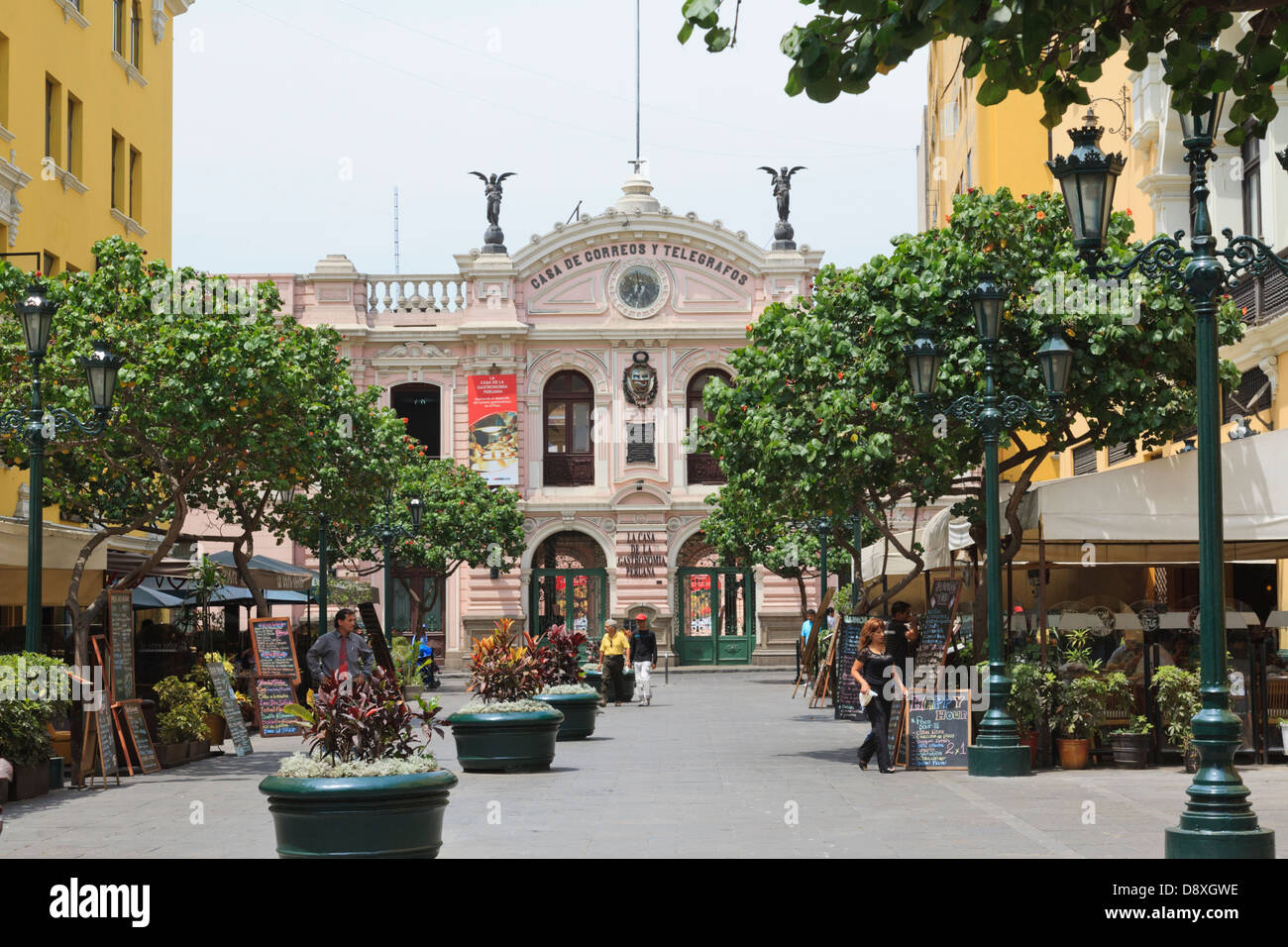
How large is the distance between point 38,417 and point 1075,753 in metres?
10.6

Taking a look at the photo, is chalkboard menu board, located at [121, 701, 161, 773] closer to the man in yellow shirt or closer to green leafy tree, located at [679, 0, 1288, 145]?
green leafy tree, located at [679, 0, 1288, 145]

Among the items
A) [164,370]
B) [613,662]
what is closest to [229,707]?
[164,370]

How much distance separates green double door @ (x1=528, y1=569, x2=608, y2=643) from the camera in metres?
46.8

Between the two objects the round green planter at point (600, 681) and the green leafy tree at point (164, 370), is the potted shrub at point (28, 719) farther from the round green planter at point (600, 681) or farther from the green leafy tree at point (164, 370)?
the round green planter at point (600, 681)

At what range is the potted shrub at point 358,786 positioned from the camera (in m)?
9.38

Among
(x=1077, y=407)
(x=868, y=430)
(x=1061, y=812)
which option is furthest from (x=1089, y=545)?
(x=1061, y=812)

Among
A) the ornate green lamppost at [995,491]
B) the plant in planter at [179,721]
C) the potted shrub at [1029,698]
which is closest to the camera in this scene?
the ornate green lamppost at [995,491]

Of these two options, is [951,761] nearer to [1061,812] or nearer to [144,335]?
[1061,812]

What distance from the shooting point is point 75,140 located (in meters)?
27.7

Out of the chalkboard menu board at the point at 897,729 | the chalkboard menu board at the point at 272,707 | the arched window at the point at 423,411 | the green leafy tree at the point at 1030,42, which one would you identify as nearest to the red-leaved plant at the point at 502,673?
the chalkboard menu board at the point at 897,729

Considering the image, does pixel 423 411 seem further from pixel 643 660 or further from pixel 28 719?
pixel 28 719

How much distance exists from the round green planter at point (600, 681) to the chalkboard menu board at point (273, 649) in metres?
6.22

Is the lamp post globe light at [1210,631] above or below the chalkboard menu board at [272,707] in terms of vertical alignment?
above
